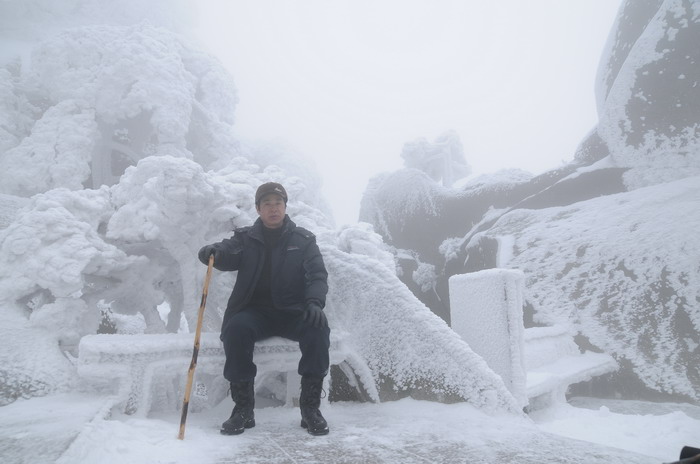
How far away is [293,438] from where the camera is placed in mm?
2330

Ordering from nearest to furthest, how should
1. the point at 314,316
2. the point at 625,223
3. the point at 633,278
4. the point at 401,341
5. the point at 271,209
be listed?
1. the point at 314,316
2. the point at 271,209
3. the point at 401,341
4. the point at 633,278
5. the point at 625,223

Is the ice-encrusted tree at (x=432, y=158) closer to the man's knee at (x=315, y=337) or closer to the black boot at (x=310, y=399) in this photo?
the man's knee at (x=315, y=337)

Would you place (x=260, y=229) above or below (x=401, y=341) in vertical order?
above

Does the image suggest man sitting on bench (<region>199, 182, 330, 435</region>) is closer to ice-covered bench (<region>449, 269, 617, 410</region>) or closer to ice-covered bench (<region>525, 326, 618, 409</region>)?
ice-covered bench (<region>449, 269, 617, 410</region>)

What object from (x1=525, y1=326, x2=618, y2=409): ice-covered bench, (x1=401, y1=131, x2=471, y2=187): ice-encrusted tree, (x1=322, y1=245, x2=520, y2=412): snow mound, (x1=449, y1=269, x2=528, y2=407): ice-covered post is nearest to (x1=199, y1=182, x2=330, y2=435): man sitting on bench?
(x1=322, y1=245, x2=520, y2=412): snow mound

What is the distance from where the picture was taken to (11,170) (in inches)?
380

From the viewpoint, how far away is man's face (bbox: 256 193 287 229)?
9.86 feet

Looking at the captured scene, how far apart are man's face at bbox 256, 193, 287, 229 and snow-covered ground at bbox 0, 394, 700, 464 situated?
1473mm

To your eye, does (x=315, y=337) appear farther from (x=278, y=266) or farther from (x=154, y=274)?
(x=154, y=274)

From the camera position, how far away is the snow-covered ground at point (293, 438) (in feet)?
6.12

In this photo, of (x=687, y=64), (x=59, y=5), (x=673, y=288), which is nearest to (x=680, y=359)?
(x=673, y=288)

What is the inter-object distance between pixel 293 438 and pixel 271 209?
1596mm

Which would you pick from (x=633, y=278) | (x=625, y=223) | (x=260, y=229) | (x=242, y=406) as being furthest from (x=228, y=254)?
(x=625, y=223)

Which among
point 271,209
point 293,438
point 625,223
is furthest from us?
point 625,223
